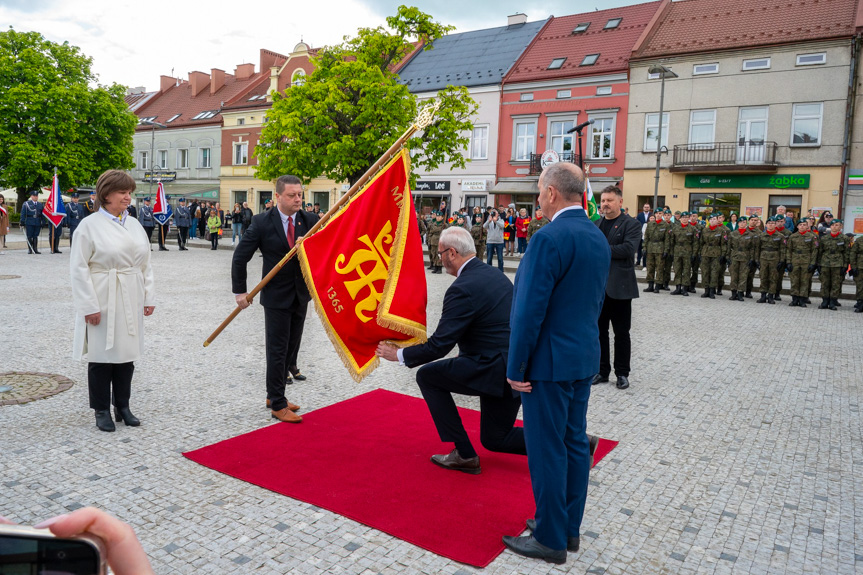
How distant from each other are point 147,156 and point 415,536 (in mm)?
58634

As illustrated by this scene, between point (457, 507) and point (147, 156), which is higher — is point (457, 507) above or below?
below

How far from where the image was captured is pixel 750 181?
92.0 ft

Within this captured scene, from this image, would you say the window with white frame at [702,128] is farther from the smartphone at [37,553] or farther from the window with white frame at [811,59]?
the smartphone at [37,553]

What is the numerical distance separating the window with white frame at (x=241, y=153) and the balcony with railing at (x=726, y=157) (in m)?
30.6

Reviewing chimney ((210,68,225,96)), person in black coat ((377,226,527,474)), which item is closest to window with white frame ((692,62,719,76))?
person in black coat ((377,226,527,474))

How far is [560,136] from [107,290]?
99.0 feet

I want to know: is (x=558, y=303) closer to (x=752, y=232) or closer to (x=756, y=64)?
(x=752, y=232)

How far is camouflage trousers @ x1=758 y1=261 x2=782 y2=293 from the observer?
599 inches

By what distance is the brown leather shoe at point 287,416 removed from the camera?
5410 mm

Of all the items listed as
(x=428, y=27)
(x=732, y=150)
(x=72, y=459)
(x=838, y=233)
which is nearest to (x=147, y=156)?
(x=428, y=27)

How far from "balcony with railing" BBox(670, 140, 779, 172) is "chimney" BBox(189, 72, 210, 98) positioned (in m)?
39.8

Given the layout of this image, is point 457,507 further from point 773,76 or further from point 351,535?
point 773,76

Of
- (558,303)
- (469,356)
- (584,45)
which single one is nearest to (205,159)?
(584,45)

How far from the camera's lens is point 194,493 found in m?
4.04
